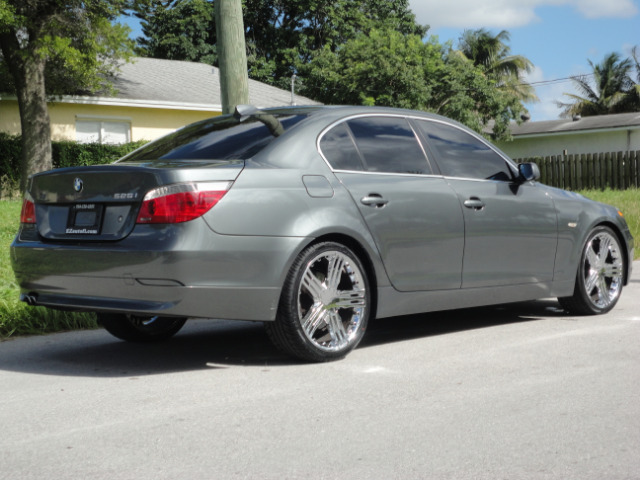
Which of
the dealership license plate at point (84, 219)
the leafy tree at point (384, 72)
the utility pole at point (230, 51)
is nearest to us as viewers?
the dealership license plate at point (84, 219)

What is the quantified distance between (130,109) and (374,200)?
22.4 metres

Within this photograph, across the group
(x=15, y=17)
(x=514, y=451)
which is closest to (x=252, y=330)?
(x=514, y=451)

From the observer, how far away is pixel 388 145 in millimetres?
6098

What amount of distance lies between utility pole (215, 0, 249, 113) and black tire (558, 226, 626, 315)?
12.0 ft

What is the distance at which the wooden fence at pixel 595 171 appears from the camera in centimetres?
3080

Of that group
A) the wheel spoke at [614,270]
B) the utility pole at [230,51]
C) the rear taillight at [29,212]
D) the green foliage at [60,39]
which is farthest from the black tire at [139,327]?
the green foliage at [60,39]

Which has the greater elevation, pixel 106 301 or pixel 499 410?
pixel 106 301

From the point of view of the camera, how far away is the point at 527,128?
149 feet

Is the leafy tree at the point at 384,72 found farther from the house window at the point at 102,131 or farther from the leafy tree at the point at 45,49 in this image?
the leafy tree at the point at 45,49

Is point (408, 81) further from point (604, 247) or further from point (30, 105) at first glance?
point (604, 247)

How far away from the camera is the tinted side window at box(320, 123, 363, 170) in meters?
5.68

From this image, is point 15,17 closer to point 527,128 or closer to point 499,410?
point 499,410

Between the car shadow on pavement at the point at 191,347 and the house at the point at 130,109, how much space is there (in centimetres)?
1874

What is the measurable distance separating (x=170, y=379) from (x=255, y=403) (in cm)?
80
